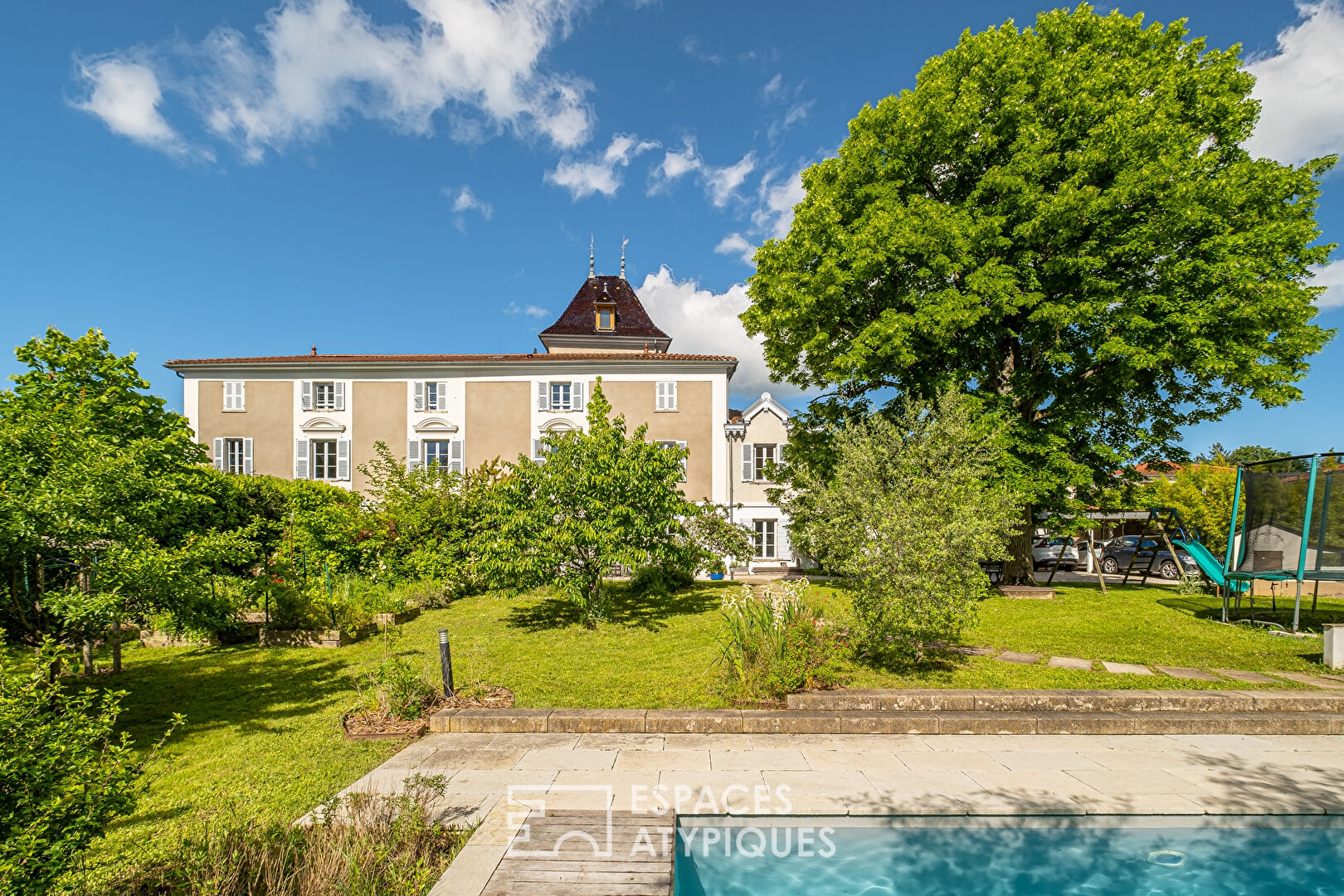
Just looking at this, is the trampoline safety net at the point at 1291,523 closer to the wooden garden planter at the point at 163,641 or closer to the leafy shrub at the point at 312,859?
the leafy shrub at the point at 312,859

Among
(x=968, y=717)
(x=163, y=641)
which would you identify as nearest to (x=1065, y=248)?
(x=968, y=717)

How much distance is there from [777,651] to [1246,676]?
6397 millimetres

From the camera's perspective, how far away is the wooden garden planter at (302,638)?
10.9 m

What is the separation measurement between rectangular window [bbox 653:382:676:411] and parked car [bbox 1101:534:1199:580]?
57.3ft

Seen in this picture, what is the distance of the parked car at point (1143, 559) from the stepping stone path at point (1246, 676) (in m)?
14.9

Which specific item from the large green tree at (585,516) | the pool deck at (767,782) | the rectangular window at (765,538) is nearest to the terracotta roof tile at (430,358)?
the rectangular window at (765,538)

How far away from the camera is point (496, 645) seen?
1048 centimetres

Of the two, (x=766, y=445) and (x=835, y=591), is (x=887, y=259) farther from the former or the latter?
(x=766, y=445)

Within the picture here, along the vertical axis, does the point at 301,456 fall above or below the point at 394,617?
above

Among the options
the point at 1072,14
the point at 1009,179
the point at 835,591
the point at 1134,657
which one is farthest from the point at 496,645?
the point at 1072,14

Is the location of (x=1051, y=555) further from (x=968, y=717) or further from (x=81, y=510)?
(x=81, y=510)

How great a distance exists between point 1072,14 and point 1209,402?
10.5m

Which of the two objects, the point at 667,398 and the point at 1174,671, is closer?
the point at 1174,671

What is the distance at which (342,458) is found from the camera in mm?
27156
